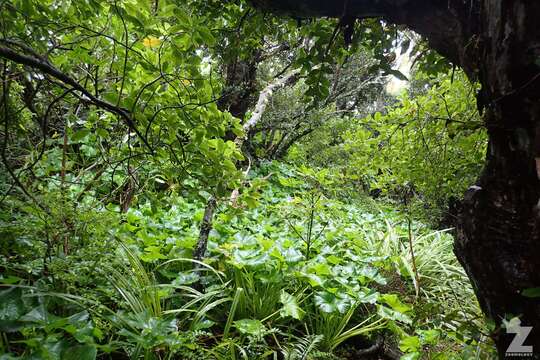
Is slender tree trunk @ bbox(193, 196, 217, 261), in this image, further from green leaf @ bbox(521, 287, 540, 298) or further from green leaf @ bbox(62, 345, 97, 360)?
green leaf @ bbox(521, 287, 540, 298)

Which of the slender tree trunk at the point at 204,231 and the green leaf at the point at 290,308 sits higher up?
the slender tree trunk at the point at 204,231

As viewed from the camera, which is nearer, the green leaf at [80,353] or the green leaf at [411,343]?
the green leaf at [80,353]

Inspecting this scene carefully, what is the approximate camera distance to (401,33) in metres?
1.46

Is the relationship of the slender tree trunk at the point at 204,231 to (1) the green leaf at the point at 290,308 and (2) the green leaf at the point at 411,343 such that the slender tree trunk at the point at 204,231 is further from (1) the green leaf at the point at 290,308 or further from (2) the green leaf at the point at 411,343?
(2) the green leaf at the point at 411,343

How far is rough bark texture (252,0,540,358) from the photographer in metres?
0.80

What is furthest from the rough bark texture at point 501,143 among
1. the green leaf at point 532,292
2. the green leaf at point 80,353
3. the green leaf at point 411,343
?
the green leaf at point 80,353

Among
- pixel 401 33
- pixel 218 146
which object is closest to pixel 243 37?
pixel 218 146

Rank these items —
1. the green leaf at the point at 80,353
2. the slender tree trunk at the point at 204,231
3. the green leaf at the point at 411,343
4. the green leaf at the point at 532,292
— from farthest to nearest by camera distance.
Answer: the slender tree trunk at the point at 204,231
the green leaf at the point at 411,343
the green leaf at the point at 80,353
the green leaf at the point at 532,292

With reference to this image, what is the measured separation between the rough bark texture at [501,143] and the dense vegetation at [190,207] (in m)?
0.12

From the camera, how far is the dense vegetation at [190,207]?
120 centimetres

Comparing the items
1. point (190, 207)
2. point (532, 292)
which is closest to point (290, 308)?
point (532, 292)

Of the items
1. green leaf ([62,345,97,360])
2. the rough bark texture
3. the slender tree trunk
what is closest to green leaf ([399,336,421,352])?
the rough bark texture

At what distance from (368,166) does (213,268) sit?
4.53 feet

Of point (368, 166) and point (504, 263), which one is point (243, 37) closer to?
point (504, 263)
